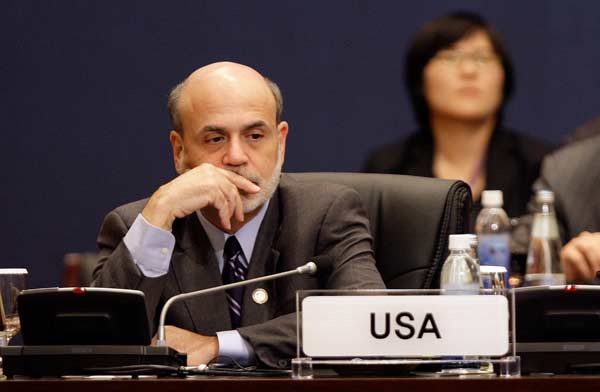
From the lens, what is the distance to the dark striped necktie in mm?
2787

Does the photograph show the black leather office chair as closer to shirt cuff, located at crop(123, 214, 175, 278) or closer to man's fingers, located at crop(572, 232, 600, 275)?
man's fingers, located at crop(572, 232, 600, 275)

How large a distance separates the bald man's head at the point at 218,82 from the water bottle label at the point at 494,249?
3.08 feet

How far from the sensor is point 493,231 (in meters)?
3.78

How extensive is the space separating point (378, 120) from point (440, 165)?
271 millimetres

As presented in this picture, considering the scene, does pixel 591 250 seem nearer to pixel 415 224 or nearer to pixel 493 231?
pixel 415 224

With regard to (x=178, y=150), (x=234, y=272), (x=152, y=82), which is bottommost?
(x=234, y=272)

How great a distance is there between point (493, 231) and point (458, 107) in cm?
52

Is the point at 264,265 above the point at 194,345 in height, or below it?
above

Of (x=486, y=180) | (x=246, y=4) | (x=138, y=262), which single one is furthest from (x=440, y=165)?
(x=138, y=262)

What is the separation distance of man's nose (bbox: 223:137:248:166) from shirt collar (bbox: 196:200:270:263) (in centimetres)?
15

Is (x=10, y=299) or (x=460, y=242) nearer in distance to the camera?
(x=460, y=242)

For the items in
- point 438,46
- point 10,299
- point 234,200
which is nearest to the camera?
point 10,299

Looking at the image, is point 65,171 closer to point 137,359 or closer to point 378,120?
point 378,120

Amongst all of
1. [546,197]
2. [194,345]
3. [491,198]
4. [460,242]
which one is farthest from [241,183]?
[491,198]
